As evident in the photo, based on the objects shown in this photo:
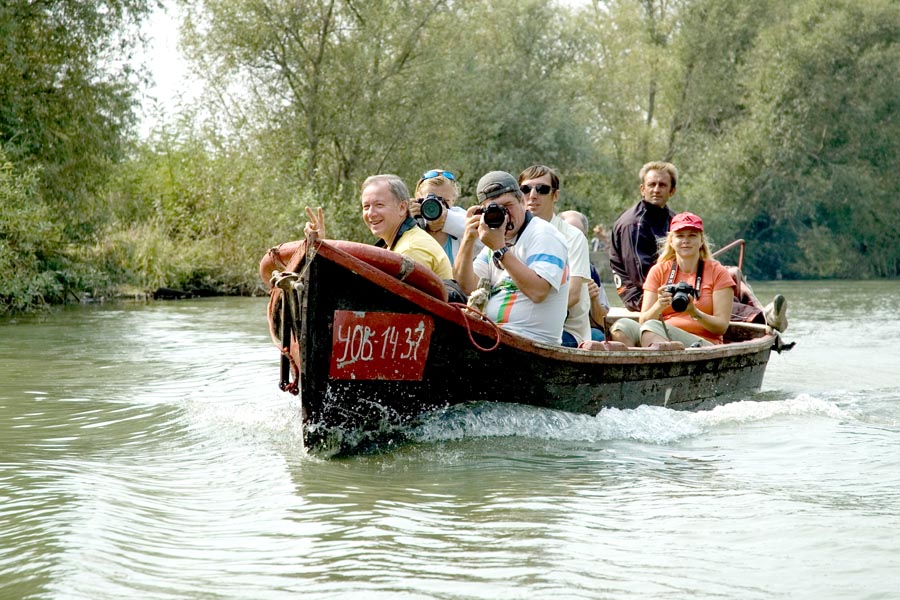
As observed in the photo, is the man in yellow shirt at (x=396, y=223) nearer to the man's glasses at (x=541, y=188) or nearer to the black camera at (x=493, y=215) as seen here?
the black camera at (x=493, y=215)

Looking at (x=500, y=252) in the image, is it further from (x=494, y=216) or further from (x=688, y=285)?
(x=688, y=285)

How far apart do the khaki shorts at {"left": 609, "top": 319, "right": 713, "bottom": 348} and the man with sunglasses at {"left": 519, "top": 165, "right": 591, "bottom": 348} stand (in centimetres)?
74

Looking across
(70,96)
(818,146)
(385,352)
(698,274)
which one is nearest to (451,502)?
(385,352)

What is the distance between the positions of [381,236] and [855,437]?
9.58 ft

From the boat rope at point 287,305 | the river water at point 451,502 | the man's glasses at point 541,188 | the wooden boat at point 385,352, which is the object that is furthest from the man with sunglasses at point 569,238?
the boat rope at point 287,305

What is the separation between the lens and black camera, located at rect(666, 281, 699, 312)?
22.7ft

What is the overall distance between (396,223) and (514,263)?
28.7 inches

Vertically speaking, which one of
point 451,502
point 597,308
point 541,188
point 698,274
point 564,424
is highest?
point 541,188

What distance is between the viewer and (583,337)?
261 inches

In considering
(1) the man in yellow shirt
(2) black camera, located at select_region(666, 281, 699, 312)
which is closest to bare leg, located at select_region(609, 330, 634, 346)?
(2) black camera, located at select_region(666, 281, 699, 312)

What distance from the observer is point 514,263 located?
532 cm

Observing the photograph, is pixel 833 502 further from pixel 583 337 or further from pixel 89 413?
pixel 89 413

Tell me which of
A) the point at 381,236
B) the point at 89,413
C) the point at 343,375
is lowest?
the point at 89,413

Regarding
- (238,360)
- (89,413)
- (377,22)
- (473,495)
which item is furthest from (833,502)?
(377,22)
